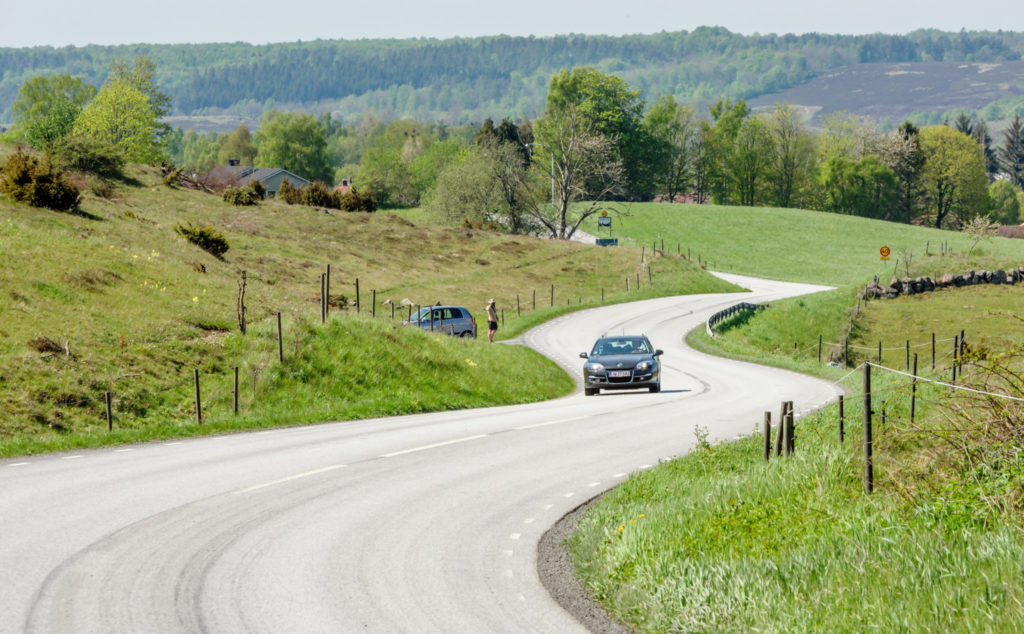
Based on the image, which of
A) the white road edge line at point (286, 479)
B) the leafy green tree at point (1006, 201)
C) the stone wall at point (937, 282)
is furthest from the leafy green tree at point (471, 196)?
the leafy green tree at point (1006, 201)

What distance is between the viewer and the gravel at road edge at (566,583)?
7738 mm

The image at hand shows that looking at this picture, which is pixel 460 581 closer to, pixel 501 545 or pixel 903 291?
pixel 501 545

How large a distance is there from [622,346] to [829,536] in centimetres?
2025

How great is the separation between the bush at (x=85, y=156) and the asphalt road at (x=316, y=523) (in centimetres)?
4501

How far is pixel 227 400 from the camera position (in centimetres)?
2169

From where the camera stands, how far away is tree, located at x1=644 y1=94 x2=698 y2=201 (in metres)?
136

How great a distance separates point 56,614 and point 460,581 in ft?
10.6

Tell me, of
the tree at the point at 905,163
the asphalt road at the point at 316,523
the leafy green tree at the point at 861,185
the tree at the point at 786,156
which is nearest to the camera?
the asphalt road at the point at 316,523

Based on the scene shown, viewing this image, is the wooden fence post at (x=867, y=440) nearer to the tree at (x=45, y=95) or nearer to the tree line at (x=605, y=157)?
the tree line at (x=605, y=157)

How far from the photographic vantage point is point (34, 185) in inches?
1564

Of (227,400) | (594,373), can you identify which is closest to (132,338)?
(227,400)

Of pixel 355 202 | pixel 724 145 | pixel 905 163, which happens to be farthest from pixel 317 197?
pixel 905 163

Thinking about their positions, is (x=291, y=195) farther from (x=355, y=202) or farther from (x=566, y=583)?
(x=566, y=583)

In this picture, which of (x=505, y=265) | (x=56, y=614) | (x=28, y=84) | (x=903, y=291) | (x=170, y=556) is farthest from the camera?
(x=28, y=84)
